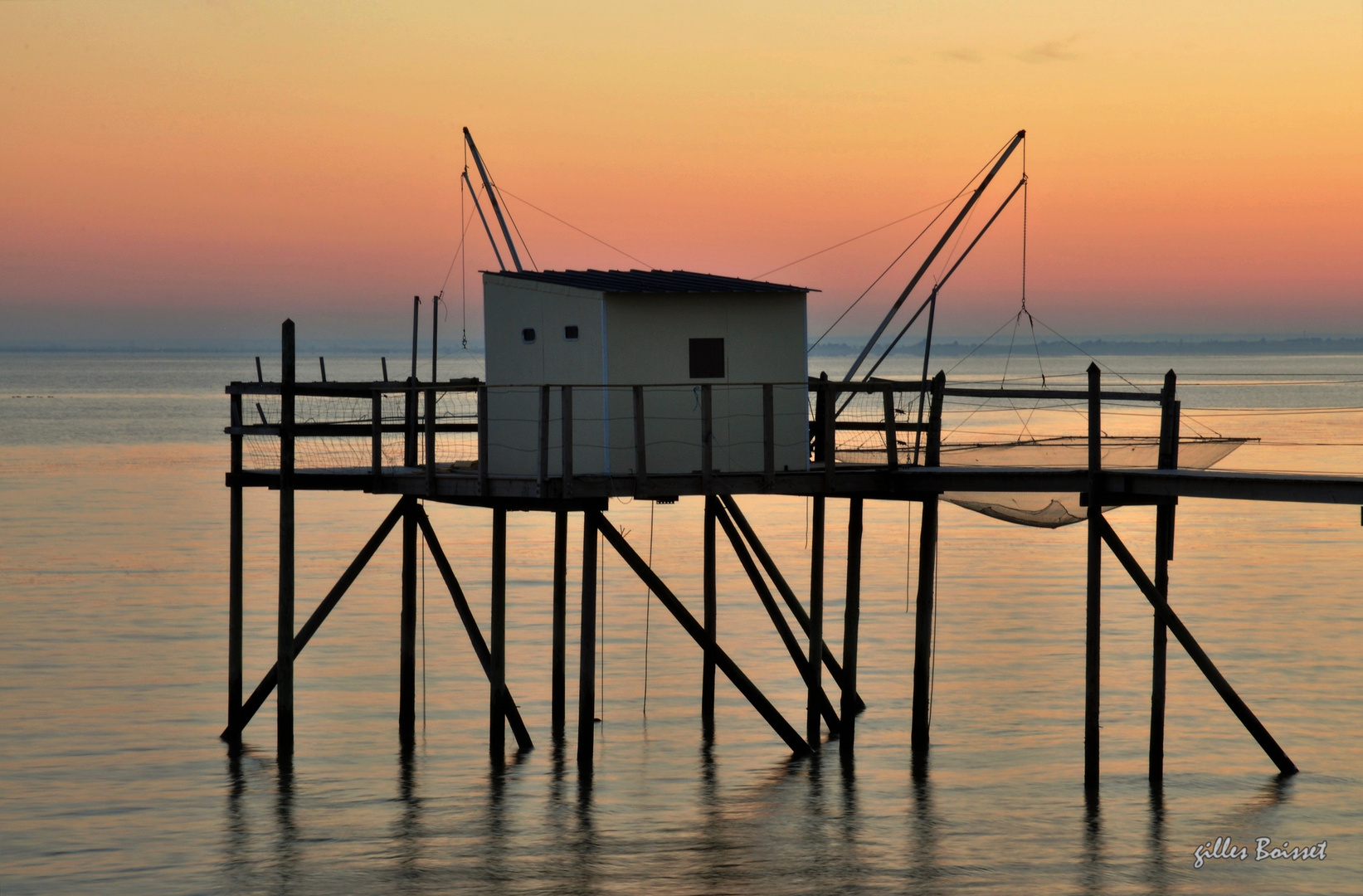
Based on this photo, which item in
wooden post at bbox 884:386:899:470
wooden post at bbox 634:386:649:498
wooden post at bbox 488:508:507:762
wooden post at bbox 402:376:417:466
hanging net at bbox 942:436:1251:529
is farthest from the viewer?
hanging net at bbox 942:436:1251:529

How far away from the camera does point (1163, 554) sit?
19.4m

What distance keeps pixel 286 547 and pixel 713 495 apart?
5.42 meters

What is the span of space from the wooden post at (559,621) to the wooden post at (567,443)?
0.68m

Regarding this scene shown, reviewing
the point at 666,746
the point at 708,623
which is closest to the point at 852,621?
the point at 708,623

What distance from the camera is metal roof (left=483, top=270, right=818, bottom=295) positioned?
19297mm

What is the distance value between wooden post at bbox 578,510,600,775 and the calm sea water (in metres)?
0.56

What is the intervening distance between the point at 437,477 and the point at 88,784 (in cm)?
624

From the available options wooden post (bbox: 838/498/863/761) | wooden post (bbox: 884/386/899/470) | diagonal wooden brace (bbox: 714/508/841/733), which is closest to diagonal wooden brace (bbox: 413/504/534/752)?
diagonal wooden brace (bbox: 714/508/841/733)

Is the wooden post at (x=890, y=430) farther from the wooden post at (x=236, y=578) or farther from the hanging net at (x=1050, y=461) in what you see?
the wooden post at (x=236, y=578)

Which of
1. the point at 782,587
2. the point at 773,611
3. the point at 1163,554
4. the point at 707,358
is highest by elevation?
the point at 707,358

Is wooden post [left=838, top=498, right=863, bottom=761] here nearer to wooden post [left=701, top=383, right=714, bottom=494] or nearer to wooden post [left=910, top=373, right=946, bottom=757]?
wooden post [left=910, top=373, right=946, bottom=757]

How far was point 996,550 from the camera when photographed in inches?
1756

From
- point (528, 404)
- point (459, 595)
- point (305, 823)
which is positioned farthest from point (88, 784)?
point (528, 404)

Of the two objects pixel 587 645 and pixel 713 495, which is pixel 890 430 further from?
pixel 587 645
